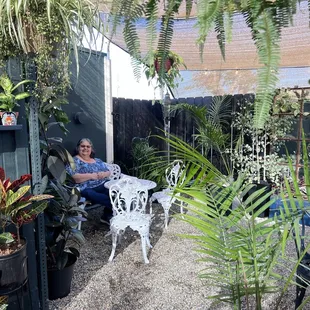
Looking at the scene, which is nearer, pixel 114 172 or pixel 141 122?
pixel 114 172

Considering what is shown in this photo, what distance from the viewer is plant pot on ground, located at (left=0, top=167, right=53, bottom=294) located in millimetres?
1543

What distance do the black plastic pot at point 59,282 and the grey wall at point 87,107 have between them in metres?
2.18

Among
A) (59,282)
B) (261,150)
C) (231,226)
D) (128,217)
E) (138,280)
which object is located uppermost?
(231,226)

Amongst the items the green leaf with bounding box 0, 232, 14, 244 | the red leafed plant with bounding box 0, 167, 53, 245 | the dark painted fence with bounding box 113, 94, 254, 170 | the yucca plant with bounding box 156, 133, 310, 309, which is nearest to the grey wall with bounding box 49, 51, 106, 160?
the dark painted fence with bounding box 113, 94, 254, 170

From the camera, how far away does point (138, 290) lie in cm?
246

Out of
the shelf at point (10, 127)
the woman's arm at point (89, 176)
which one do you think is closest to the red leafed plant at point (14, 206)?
the shelf at point (10, 127)

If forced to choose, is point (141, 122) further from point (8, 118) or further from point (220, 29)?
point (220, 29)

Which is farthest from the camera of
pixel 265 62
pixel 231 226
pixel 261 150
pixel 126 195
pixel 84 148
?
pixel 261 150

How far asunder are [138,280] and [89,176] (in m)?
1.55

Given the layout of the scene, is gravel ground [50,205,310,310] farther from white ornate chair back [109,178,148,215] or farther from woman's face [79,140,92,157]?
woman's face [79,140,92,157]

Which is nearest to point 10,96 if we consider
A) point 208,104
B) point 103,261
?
point 103,261

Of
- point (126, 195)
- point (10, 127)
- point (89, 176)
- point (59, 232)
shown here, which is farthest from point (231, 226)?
point (89, 176)

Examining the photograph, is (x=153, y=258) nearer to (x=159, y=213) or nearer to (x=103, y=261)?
(x=103, y=261)

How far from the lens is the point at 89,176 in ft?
12.4
